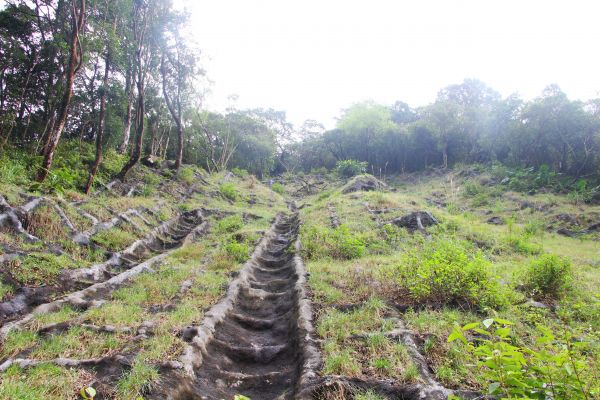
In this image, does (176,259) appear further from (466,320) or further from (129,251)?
(466,320)

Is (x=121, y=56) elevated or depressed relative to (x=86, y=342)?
elevated

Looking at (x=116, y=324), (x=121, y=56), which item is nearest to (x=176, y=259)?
(x=116, y=324)

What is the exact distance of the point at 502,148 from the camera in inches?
1378

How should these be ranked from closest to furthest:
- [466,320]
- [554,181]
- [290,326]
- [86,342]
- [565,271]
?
[86,342]
[466,320]
[290,326]
[565,271]
[554,181]

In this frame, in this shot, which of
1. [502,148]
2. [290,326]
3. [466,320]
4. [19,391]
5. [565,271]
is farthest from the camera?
[502,148]

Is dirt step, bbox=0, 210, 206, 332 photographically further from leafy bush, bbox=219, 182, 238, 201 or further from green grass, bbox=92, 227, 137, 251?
leafy bush, bbox=219, 182, 238, 201

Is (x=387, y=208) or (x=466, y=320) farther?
(x=387, y=208)

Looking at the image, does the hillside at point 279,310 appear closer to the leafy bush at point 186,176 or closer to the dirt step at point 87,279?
the dirt step at point 87,279

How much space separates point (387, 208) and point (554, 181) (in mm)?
16377

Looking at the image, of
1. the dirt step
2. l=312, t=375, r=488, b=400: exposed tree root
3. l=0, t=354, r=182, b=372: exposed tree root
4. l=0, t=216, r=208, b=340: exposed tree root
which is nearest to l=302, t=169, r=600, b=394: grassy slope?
l=312, t=375, r=488, b=400: exposed tree root

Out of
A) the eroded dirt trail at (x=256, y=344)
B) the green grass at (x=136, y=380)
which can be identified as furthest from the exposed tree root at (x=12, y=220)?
the green grass at (x=136, y=380)

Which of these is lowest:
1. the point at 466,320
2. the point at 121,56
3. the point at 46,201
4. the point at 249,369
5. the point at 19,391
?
the point at 249,369

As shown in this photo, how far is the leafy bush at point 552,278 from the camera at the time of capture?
7.31 meters

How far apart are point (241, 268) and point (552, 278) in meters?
7.22
